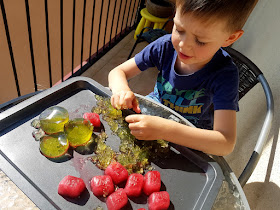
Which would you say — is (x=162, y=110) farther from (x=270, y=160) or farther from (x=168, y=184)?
(x=270, y=160)

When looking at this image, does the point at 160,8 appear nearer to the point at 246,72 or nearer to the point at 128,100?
the point at 246,72

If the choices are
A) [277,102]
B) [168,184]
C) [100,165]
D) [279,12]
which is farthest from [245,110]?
[100,165]

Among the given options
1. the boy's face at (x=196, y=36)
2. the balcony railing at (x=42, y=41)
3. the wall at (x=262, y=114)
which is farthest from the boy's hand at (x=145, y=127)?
the balcony railing at (x=42, y=41)

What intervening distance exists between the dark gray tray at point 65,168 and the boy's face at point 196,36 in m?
0.27

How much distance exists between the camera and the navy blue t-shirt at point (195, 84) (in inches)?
32.5

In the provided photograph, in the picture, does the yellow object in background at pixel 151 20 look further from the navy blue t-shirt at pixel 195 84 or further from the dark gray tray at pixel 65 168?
the dark gray tray at pixel 65 168

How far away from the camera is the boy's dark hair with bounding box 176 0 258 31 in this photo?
0.60 m

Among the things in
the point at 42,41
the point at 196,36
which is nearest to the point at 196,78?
the point at 196,36

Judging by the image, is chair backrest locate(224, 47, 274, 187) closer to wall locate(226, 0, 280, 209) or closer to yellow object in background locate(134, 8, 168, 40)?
wall locate(226, 0, 280, 209)

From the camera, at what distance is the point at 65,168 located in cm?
61

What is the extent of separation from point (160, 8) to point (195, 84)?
1.63 metres

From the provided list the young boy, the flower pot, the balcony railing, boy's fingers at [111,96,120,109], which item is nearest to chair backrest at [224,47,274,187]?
the young boy

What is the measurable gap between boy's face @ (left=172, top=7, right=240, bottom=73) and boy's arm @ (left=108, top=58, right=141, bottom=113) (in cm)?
19

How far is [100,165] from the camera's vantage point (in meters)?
0.63
